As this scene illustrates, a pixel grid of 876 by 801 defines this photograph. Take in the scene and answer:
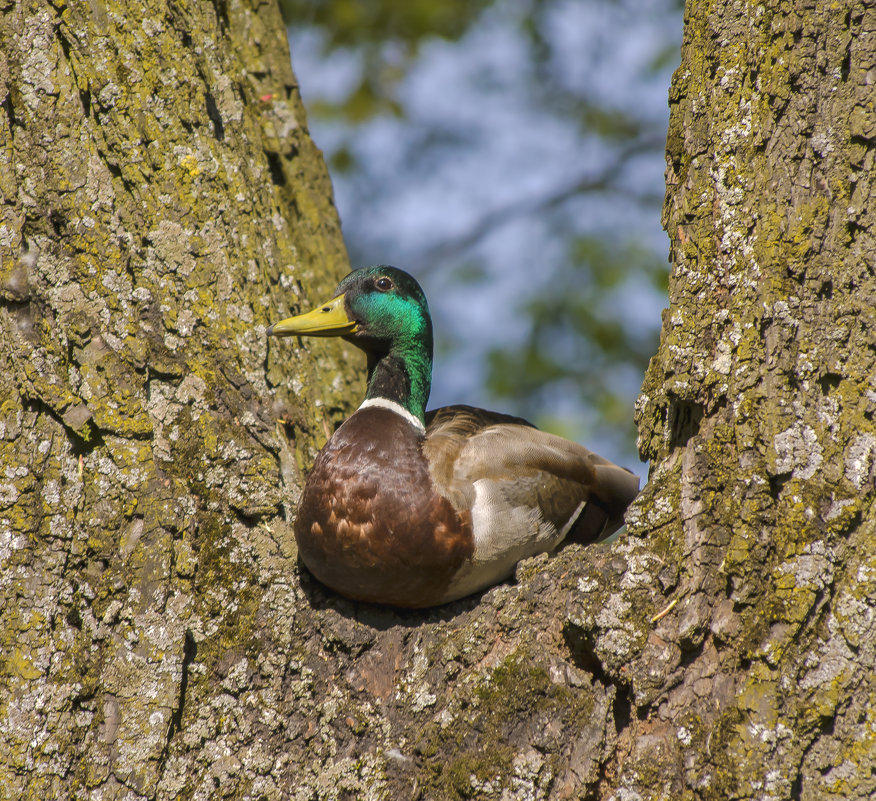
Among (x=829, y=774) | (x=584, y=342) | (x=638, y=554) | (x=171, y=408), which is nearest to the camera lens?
(x=829, y=774)

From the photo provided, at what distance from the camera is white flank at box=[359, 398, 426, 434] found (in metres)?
3.16

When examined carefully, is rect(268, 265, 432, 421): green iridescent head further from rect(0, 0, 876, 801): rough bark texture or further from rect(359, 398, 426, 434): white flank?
rect(0, 0, 876, 801): rough bark texture

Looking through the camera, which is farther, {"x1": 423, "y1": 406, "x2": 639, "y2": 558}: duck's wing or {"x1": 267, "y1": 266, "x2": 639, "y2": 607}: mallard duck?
{"x1": 423, "y1": 406, "x2": 639, "y2": 558}: duck's wing

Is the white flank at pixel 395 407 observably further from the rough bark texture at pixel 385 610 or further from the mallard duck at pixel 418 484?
the rough bark texture at pixel 385 610

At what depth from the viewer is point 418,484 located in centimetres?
274

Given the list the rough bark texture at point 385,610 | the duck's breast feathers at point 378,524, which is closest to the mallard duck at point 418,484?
the duck's breast feathers at point 378,524

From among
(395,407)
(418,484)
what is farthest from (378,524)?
(395,407)

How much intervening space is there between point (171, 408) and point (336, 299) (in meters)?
0.92

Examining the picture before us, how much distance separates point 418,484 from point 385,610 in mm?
407

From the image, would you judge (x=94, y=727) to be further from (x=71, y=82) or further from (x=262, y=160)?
(x=262, y=160)

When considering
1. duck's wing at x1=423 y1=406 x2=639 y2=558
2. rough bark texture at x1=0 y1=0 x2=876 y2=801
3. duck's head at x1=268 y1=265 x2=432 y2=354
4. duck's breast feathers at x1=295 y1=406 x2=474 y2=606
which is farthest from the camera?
duck's head at x1=268 y1=265 x2=432 y2=354

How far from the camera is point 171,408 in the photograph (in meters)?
2.42

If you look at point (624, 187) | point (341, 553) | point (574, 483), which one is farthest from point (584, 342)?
point (341, 553)

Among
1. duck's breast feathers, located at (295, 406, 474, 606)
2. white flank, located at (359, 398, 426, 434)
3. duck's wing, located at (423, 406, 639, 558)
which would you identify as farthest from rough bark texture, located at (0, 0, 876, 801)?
white flank, located at (359, 398, 426, 434)
